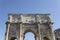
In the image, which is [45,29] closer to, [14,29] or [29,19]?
[29,19]

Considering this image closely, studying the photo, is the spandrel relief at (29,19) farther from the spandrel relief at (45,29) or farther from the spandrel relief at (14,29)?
the spandrel relief at (45,29)

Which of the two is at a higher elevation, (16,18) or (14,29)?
(16,18)

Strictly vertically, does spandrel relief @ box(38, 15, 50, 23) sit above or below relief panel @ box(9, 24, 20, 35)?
above

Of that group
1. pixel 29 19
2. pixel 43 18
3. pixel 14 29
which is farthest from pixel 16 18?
pixel 43 18

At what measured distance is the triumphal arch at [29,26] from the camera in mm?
24922

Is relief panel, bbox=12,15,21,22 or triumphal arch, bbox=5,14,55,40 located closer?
triumphal arch, bbox=5,14,55,40

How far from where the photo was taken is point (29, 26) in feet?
84.7

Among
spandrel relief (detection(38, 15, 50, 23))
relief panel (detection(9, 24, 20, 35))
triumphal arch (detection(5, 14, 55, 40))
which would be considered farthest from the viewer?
spandrel relief (detection(38, 15, 50, 23))

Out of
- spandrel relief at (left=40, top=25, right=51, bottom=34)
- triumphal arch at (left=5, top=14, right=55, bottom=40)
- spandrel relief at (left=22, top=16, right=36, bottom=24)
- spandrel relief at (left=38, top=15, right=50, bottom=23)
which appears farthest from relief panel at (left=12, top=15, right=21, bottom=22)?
spandrel relief at (left=40, top=25, right=51, bottom=34)

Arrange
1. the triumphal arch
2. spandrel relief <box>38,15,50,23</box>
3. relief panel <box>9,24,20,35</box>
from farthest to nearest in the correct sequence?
spandrel relief <box>38,15,50,23</box>, relief panel <box>9,24,20,35</box>, the triumphal arch

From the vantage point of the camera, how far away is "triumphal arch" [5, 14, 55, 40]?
24922mm

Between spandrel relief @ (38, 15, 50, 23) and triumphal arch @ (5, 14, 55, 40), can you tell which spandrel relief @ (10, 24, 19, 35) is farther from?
spandrel relief @ (38, 15, 50, 23)

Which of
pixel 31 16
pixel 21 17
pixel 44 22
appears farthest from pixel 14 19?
pixel 44 22

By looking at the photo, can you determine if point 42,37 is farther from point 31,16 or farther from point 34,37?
point 31,16
